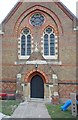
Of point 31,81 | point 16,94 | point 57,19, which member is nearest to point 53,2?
point 57,19

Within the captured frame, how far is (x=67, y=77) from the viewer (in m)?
25.0

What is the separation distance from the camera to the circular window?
26047 millimetres

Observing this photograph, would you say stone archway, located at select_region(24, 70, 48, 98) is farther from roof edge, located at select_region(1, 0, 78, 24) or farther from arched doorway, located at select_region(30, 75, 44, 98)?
roof edge, located at select_region(1, 0, 78, 24)

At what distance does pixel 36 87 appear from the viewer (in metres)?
25.6

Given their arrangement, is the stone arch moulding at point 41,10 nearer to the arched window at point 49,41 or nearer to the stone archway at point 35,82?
the arched window at point 49,41

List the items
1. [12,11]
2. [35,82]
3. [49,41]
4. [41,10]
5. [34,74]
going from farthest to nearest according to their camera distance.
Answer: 1. [12,11]
2. [41,10]
3. [49,41]
4. [35,82]
5. [34,74]

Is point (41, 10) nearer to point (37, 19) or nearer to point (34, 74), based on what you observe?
point (37, 19)

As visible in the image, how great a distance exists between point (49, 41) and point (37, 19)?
250 cm

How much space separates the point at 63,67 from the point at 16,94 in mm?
5089

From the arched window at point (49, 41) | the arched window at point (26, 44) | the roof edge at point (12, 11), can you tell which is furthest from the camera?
the roof edge at point (12, 11)

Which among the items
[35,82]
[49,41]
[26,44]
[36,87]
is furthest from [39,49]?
[36,87]

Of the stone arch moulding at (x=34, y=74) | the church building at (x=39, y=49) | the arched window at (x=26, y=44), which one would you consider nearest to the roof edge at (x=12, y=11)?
the church building at (x=39, y=49)

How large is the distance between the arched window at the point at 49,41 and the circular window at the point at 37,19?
37.3 inches

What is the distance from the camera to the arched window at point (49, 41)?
25766 mm
